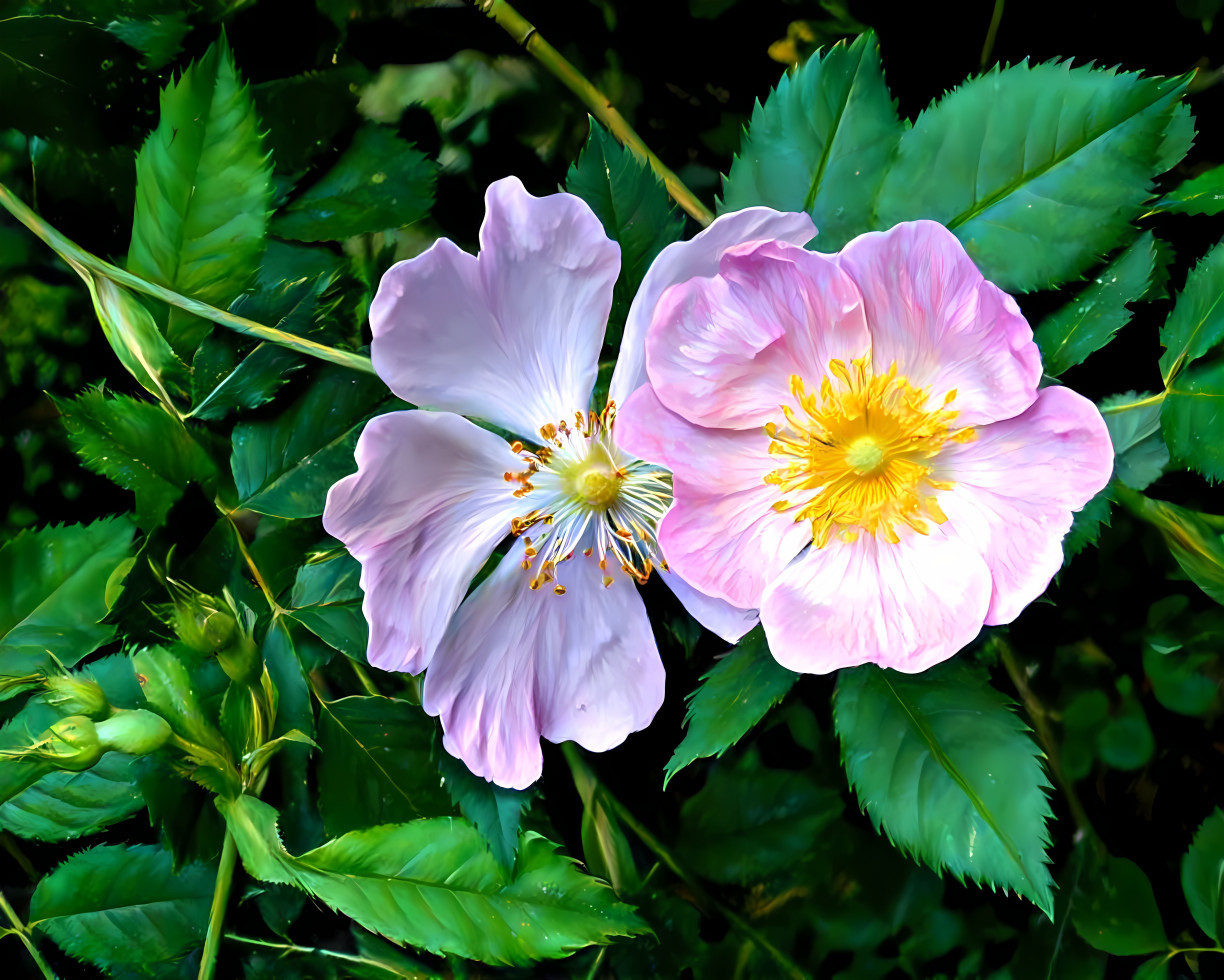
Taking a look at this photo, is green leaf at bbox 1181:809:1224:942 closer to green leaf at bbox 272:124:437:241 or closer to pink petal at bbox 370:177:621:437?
pink petal at bbox 370:177:621:437

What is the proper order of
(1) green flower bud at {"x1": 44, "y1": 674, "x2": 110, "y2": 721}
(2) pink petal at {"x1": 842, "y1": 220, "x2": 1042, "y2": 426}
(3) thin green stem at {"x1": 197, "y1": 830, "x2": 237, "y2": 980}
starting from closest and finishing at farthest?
(2) pink petal at {"x1": 842, "y1": 220, "x2": 1042, "y2": 426} → (1) green flower bud at {"x1": 44, "y1": 674, "x2": 110, "y2": 721} → (3) thin green stem at {"x1": 197, "y1": 830, "x2": 237, "y2": 980}

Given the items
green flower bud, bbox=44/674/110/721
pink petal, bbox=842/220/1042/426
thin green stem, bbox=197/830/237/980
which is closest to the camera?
pink petal, bbox=842/220/1042/426

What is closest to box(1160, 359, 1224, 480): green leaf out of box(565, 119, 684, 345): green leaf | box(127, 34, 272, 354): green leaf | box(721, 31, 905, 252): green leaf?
box(721, 31, 905, 252): green leaf

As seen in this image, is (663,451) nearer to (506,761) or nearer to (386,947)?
(506,761)

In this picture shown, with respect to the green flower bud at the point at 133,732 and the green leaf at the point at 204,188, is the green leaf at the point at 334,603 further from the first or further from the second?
the green leaf at the point at 204,188

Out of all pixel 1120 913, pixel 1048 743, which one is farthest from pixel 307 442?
pixel 1120 913

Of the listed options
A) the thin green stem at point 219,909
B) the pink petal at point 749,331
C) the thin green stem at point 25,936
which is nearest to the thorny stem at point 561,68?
the pink petal at point 749,331

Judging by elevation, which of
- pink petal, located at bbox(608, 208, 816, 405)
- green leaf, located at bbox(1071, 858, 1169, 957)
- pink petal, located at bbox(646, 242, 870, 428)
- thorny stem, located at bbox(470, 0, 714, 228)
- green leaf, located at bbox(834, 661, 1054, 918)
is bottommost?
green leaf, located at bbox(1071, 858, 1169, 957)
